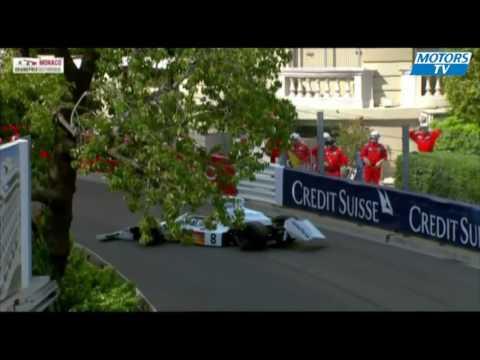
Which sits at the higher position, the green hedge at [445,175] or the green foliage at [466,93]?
the green foliage at [466,93]

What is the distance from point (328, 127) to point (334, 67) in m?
1.71

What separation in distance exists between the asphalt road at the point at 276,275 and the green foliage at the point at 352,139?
8.14ft

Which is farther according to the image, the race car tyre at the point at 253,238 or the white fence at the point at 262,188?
the white fence at the point at 262,188

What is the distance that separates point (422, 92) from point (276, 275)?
6341 millimetres

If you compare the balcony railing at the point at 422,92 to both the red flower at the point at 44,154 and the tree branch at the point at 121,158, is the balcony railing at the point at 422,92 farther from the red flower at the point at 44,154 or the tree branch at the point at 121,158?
the tree branch at the point at 121,158

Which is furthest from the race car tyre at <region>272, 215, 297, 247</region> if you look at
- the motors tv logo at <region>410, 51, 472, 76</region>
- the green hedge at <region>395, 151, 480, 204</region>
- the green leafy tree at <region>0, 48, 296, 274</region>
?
the green leafy tree at <region>0, 48, 296, 274</region>

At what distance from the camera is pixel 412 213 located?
17.3 meters

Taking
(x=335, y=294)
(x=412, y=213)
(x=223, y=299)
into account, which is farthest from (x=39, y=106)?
(x=412, y=213)

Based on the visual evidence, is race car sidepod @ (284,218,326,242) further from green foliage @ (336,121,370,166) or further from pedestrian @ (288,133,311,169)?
green foliage @ (336,121,370,166)

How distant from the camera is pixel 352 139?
19.3 m

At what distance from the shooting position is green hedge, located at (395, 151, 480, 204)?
17641mm

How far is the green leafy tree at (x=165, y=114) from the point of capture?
33.1 ft

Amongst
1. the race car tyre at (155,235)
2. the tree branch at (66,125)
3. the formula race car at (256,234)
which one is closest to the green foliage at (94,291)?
the race car tyre at (155,235)

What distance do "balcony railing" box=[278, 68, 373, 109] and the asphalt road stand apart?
13.4ft
